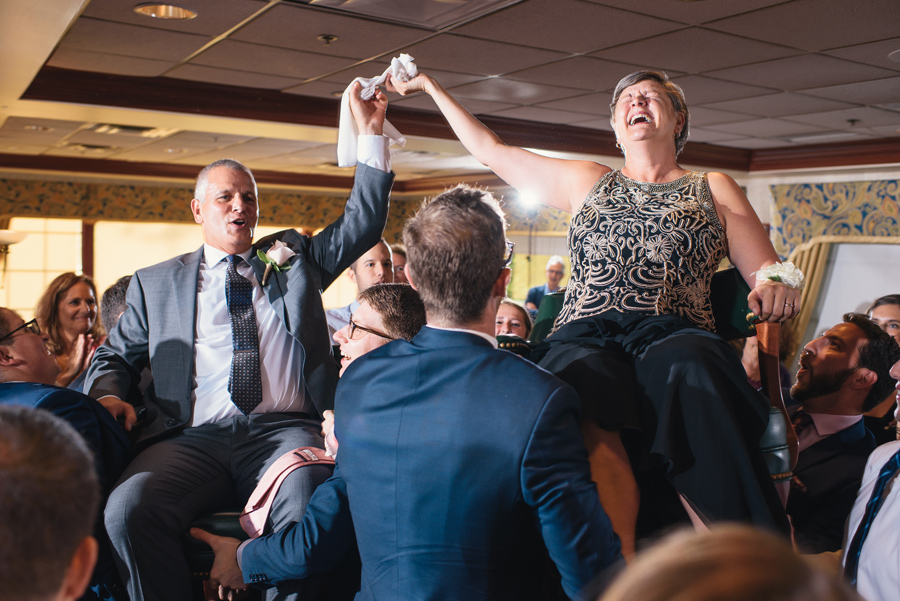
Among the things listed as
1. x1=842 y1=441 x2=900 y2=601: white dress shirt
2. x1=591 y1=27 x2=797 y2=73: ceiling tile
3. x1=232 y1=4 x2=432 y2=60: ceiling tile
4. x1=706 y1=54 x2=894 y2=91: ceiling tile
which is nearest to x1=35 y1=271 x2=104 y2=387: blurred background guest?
x1=232 y1=4 x2=432 y2=60: ceiling tile

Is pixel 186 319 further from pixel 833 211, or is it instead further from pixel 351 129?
pixel 833 211

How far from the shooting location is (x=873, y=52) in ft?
14.0

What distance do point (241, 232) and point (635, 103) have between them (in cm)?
124

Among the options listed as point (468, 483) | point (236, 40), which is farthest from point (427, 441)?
point (236, 40)

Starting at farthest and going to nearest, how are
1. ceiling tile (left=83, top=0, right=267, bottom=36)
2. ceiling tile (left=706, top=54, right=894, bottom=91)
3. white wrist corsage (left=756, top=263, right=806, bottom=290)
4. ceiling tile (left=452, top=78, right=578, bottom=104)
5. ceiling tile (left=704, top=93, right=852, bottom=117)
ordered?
1. ceiling tile (left=704, top=93, right=852, bottom=117)
2. ceiling tile (left=452, top=78, right=578, bottom=104)
3. ceiling tile (left=706, top=54, right=894, bottom=91)
4. ceiling tile (left=83, top=0, right=267, bottom=36)
5. white wrist corsage (left=756, top=263, right=806, bottom=290)

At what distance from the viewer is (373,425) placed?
140 centimetres

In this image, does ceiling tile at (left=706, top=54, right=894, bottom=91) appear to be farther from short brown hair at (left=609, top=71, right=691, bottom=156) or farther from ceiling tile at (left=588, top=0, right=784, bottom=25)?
short brown hair at (left=609, top=71, right=691, bottom=156)

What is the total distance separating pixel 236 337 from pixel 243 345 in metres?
0.03

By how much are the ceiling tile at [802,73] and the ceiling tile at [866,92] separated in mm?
138

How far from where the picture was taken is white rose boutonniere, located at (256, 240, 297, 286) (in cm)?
238

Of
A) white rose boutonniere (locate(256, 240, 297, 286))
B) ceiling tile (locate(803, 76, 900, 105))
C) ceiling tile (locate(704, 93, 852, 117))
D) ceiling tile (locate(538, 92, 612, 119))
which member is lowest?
white rose boutonniere (locate(256, 240, 297, 286))

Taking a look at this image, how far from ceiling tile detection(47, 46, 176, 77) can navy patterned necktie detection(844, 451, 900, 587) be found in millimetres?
4349

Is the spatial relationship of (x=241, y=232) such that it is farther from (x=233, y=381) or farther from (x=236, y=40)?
(x=236, y=40)

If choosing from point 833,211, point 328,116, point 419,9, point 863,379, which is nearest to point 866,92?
point 833,211
